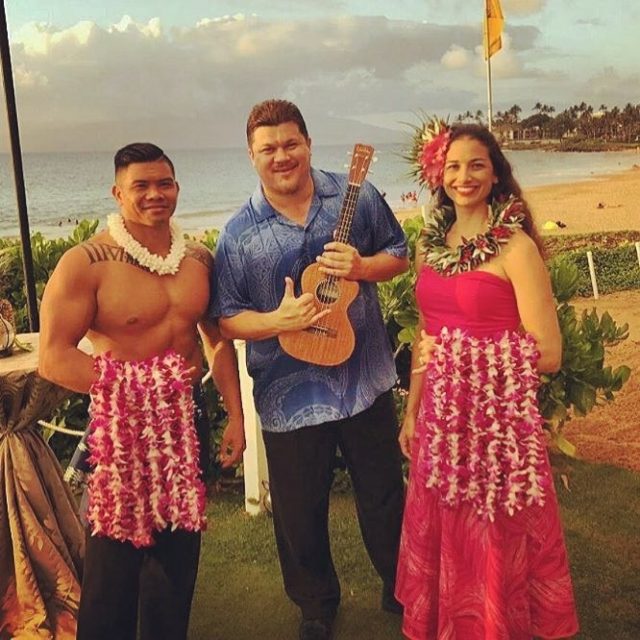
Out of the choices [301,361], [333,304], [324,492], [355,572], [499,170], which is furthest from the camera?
[355,572]

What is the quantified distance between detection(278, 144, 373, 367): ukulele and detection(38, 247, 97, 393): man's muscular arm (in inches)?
21.5

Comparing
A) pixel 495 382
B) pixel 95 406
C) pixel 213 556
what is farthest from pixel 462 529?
pixel 213 556

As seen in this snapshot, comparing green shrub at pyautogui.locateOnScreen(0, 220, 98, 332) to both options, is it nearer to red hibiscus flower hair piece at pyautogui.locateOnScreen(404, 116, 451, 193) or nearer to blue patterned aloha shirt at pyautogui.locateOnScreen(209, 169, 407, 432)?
blue patterned aloha shirt at pyautogui.locateOnScreen(209, 169, 407, 432)

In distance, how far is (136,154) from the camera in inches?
78.2

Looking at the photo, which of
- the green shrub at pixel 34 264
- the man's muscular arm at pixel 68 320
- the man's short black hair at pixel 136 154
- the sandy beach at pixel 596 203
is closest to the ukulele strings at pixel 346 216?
the man's short black hair at pixel 136 154

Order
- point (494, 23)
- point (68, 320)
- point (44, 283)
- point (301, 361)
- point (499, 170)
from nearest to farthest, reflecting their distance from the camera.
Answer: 1. point (68, 320)
2. point (499, 170)
3. point (301, 361)
4. point (494, 23)
5. point (44, 283)

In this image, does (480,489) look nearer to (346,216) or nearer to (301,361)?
(301,361)

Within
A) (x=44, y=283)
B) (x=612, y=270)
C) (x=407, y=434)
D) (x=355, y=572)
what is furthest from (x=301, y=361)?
(x=612, y=270)

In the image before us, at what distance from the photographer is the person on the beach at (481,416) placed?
1.92m

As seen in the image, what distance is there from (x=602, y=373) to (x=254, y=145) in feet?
6.60

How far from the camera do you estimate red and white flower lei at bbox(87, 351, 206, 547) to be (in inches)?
76.5

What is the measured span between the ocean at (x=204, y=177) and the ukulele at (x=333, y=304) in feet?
0.23

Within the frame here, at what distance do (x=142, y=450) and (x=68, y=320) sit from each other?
0.38m

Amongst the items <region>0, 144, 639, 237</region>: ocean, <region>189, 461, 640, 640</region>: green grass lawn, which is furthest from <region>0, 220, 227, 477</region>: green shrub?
<region>189, 461, 640, 640</region>: green grass lawn
